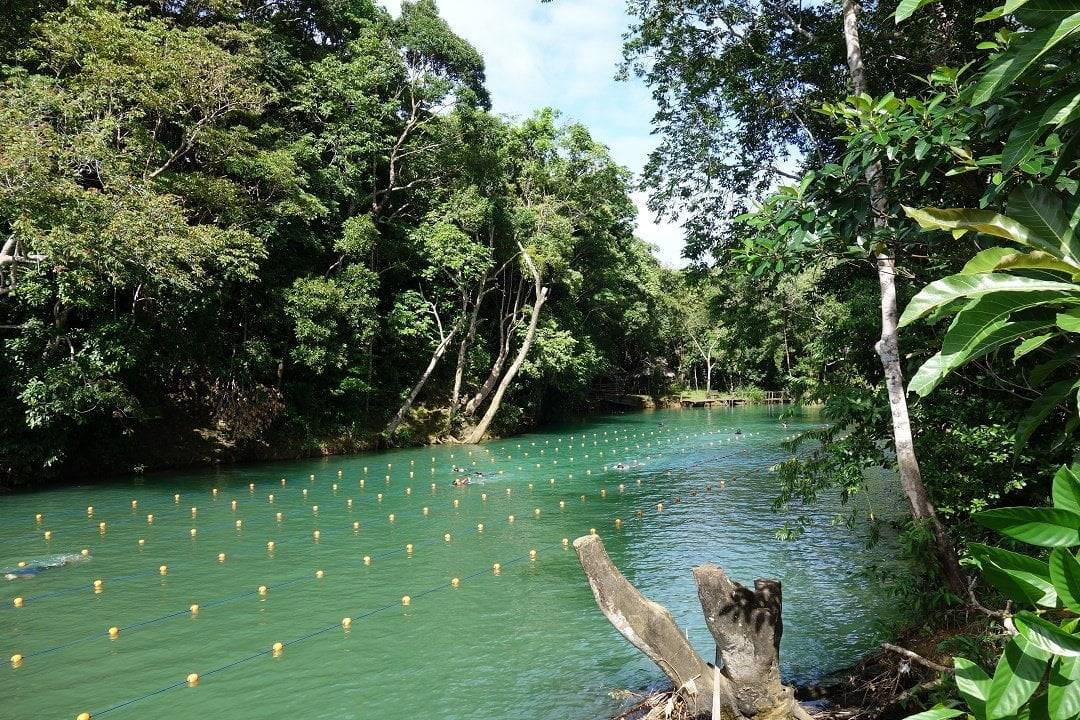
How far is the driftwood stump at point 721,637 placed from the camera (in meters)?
4.20

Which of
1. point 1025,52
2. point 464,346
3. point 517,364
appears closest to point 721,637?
point 1025,52

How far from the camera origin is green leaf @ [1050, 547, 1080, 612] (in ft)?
3.37

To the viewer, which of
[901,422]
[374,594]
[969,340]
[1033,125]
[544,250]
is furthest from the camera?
[544,250]

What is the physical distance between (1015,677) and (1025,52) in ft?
4.15

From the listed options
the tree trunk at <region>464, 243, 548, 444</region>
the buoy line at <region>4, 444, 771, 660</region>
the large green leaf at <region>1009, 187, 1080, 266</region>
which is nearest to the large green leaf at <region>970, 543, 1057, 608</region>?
the large green leaf at <region>1009, 187, 1080, 266</region>

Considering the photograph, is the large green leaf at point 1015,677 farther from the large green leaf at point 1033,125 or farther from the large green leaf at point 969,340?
the large green leaf at point 1033,125

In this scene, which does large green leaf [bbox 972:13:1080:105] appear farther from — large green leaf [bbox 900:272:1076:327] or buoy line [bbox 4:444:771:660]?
buoy line [bbox 4:444:771:660]

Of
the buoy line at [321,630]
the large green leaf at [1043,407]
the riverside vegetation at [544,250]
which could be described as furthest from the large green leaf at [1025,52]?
the buoy line at [321,630]

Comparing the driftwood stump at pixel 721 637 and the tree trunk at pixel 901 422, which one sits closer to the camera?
the driftwood stump at pixel 721 637

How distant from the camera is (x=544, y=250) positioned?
78.7ft

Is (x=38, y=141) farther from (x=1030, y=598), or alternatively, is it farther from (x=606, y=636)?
(x=1030, y=598)

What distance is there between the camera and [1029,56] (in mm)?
1450

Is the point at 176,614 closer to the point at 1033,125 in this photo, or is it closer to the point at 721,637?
the point at 721,637

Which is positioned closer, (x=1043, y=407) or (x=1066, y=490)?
(x=1066, y=490)
